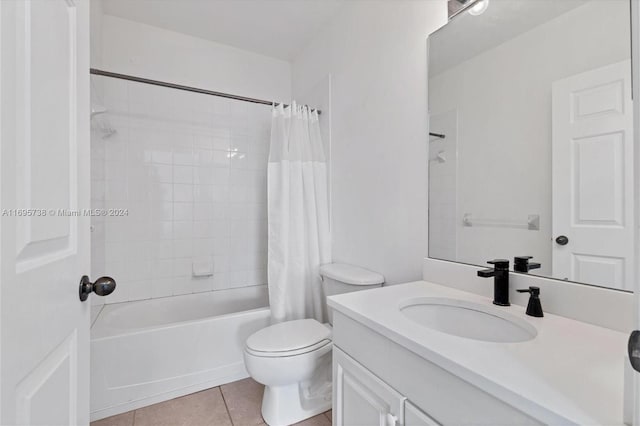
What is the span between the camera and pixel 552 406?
474 mm

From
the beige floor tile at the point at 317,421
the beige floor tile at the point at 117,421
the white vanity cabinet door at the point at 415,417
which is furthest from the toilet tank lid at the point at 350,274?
the beige floor tile at the point at 117,421

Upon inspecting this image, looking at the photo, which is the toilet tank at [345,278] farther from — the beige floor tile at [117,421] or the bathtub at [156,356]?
the beige floor tile at [117,421]

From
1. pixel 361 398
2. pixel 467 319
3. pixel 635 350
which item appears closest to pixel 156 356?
pixel 361 398

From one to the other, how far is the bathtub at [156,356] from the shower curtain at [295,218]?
0.25m

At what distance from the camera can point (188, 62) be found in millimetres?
2402

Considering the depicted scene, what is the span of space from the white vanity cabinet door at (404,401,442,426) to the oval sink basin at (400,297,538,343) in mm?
338

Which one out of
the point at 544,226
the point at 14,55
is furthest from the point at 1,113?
the point at 544,226

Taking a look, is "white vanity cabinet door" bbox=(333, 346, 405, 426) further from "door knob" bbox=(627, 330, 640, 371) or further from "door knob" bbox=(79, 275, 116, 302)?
"door knob" bbox=(79, 275, 116, 302)

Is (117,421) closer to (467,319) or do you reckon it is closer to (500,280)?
(467,319)

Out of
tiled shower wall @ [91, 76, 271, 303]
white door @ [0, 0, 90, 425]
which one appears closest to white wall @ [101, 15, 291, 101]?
tiled shower wall @ [91, 76, 271, 303]

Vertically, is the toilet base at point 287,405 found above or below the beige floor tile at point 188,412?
above

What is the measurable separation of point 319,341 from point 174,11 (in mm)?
2384

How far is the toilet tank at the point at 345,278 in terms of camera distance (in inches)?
62.3

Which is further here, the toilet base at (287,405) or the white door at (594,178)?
the toilet base at (287,405)
